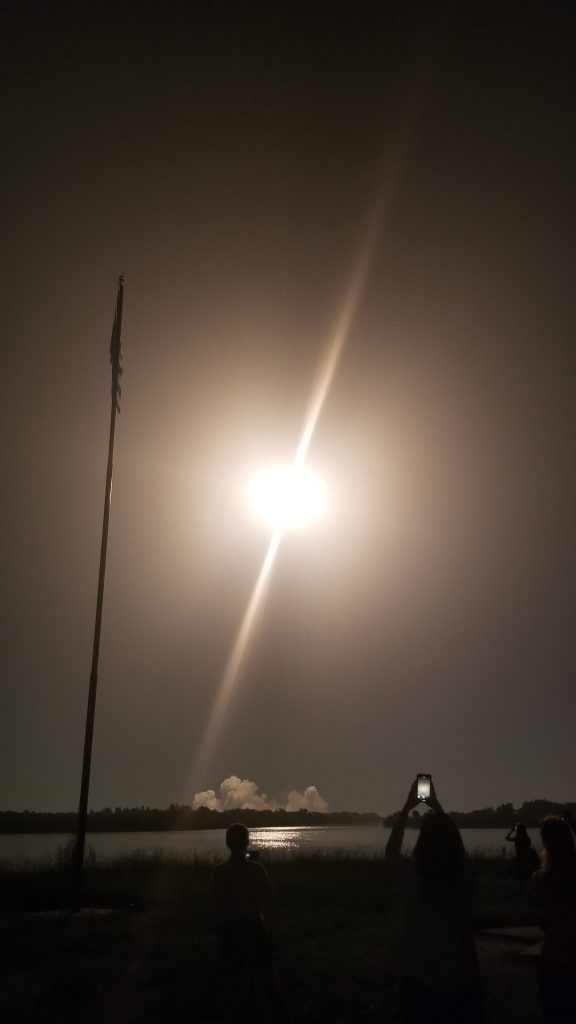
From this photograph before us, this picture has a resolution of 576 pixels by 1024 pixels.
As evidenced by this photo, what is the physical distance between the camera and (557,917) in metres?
4.75

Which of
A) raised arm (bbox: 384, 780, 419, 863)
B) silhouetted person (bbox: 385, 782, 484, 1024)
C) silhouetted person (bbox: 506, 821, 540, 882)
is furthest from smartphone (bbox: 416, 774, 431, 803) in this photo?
silhouetted person (bbox: 506, 821, 540, 882)

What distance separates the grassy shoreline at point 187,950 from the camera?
857 centimetres

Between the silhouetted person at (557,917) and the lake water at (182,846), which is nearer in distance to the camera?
the silhouetted person at (557,917)

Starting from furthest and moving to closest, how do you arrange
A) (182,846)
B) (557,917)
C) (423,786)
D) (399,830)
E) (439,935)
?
(182,846) → (423,786) → (399,830) → (557,917) → (439,935)

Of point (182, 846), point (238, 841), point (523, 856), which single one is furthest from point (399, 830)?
point (182, 846)

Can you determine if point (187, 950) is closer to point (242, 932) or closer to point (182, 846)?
point (242, 932)

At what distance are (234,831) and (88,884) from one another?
1472 centimetres

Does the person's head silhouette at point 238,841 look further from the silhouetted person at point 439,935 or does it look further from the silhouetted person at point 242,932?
the silhouetted person at point 439,935

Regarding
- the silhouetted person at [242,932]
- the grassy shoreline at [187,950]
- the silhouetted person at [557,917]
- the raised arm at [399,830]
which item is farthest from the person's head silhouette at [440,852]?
the grassy shoreline at [187,950]

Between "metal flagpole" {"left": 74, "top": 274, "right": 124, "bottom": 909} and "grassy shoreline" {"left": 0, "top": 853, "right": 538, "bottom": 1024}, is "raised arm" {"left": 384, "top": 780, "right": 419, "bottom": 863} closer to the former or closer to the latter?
"grassy shoreline" {"left": 0, "top": 853, "right": 538, "bottom": 1024}

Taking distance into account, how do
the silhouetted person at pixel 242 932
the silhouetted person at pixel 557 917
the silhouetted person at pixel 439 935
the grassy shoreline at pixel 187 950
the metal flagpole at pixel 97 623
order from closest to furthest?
the silhouetted person at pixel 439 935 → the silhouetted person at pixel 557 917 → the silhouetted person at pixel 242 932 → the grassy shoreline at pixel 187 950 → the metal flagpole at pixel 97 623

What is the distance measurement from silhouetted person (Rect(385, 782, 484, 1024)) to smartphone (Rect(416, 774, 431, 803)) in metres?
0.65

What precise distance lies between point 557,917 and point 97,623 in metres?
14.5

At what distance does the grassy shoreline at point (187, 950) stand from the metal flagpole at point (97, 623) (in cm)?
135
